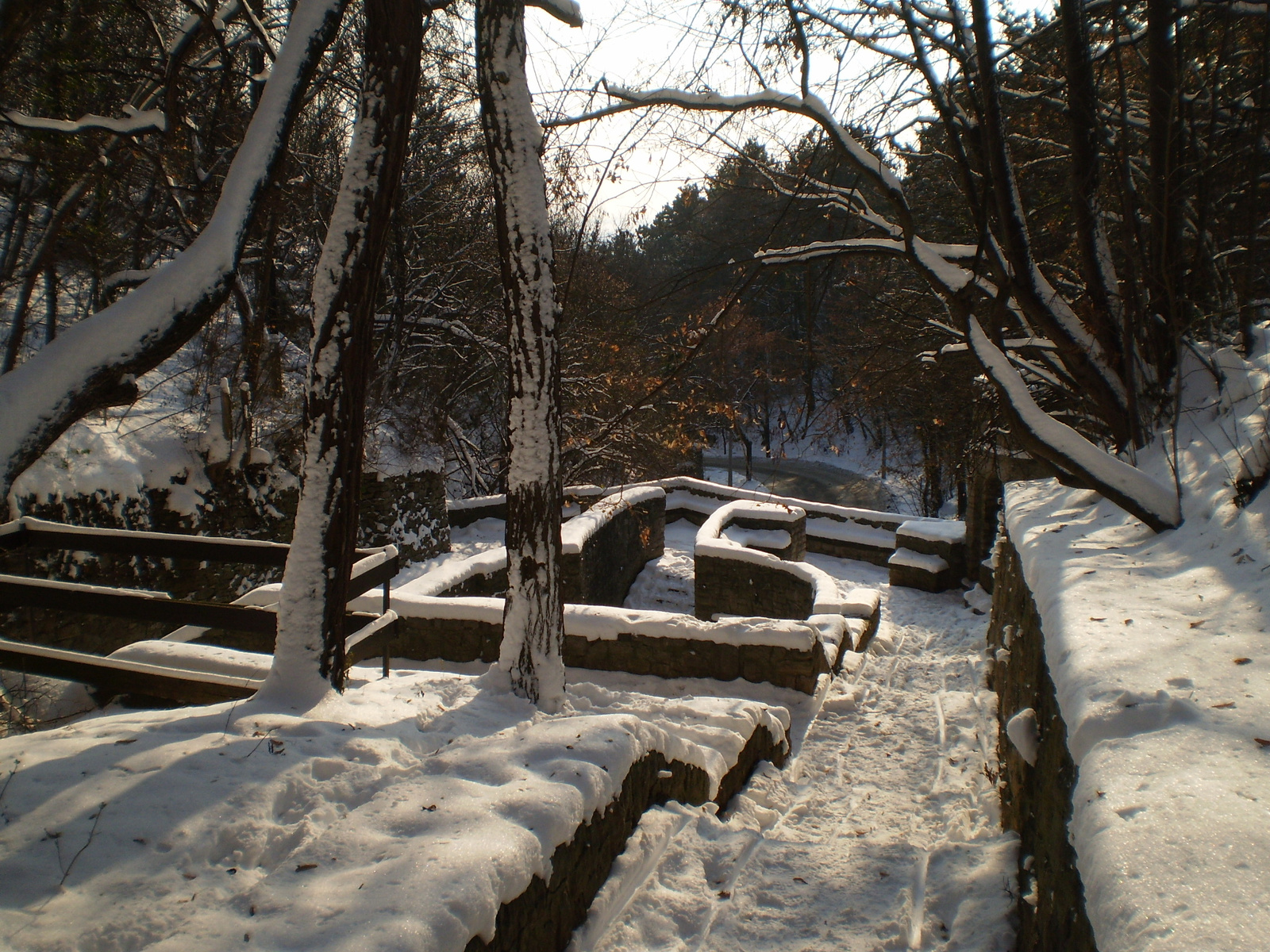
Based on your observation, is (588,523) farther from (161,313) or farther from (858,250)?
(161,313)

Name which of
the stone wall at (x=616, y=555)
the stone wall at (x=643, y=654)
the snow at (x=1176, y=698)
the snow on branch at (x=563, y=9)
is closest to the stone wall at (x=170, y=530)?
the stone wall at (x=643, y=654)

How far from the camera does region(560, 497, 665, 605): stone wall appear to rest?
36.7 feet

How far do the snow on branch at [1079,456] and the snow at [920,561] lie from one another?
8.54 metres

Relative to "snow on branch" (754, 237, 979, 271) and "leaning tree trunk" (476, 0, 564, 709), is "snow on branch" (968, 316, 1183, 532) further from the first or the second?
"leaning tree trunk" (476, 0, 564, 709)

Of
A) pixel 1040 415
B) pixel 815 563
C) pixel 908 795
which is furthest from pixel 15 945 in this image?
pixel 815 563

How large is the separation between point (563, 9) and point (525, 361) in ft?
7.07

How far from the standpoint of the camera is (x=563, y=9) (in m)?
4.19

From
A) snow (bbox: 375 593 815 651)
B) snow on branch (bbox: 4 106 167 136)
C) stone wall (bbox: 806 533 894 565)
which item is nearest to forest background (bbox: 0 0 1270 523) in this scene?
snow on branch (bbox: 4 106 167 136)

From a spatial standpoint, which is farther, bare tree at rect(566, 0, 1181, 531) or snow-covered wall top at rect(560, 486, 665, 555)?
snow-covered wall top at rect(560, 486, 665, 555)

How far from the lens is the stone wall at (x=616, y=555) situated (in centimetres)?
1120

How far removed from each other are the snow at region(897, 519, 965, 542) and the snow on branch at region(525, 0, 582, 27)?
1114 cm

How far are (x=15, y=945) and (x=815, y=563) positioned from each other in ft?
48.7

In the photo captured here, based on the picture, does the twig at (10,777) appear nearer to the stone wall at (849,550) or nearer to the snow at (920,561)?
the snow at (920,561)

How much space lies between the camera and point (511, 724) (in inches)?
146
